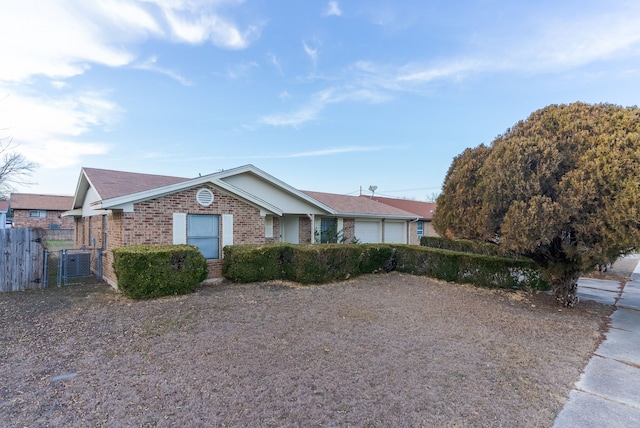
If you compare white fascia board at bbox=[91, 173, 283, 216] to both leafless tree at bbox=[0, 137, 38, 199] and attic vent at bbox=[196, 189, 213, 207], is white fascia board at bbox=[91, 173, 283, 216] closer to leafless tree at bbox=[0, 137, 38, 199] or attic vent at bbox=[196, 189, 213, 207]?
attic vent at bbox=[196, 189, 213, 207]

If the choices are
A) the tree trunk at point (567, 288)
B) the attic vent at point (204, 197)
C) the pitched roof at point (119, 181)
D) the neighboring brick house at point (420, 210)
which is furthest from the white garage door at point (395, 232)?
the pitched roof at point (119, 181)

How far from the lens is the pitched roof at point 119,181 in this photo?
378 inches

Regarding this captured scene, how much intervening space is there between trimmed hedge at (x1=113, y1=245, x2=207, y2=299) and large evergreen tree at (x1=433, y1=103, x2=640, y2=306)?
262 inches

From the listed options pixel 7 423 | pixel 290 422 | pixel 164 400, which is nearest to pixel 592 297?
pixel 290 422

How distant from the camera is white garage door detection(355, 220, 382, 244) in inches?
700

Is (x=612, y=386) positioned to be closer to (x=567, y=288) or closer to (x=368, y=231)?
(x=567, y=288)

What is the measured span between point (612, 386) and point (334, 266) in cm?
672

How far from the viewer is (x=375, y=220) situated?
18625mm

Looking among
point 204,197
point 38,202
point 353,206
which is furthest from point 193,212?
point 38,202

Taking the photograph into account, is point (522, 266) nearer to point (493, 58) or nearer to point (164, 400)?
point (493, 58)

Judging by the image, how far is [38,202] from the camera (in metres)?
34.2

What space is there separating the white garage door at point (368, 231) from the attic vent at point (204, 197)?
9.52 m

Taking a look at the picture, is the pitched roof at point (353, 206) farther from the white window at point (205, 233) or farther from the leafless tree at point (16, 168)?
the leafless tree at point (16, 168)

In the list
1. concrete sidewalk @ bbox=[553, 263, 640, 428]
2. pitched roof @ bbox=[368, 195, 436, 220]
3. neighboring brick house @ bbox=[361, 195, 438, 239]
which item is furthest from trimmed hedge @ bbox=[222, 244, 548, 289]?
pitched roof @ bbox=[368, 195, 436, 220]
